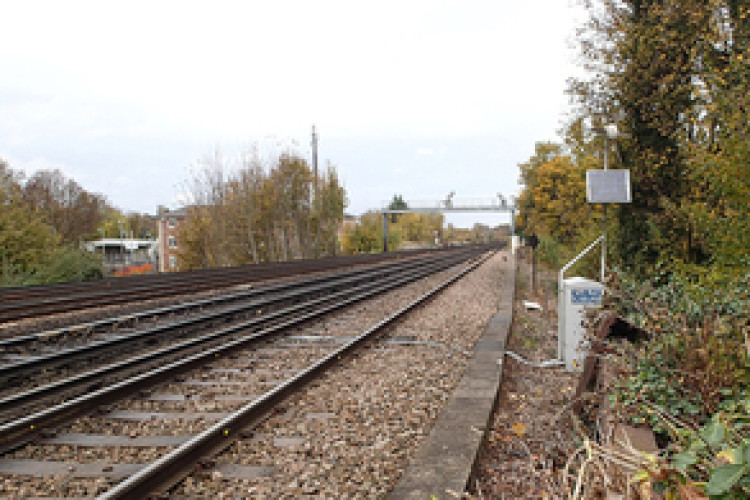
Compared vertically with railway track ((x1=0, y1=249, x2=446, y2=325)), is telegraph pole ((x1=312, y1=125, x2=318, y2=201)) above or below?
above

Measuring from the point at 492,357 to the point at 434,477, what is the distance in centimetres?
406

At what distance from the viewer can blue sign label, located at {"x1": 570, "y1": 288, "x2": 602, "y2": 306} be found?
7.61 meters

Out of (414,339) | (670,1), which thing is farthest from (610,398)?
(670,1)

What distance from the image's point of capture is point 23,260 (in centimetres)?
2295

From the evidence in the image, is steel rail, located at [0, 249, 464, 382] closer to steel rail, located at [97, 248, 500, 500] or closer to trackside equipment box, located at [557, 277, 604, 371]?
steel rail, located at [97, 248, 500, 500]

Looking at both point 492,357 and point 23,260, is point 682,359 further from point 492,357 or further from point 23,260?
point 23,260

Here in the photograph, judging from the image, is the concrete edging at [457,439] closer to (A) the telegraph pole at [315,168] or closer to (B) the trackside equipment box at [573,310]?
(B) the trackside equipment box at [573,310]

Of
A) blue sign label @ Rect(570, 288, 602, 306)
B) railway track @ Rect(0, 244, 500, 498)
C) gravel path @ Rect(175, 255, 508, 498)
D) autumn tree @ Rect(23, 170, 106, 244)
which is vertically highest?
autumn tree @ Rect(23, 170, 106, 244)

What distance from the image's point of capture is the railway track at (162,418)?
12.9 feet

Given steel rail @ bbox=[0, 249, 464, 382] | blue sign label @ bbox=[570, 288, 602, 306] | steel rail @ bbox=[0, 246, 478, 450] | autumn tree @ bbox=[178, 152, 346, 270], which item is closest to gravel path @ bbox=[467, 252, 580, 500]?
blue sign label @ bbox=[570, 288, 602, 306]

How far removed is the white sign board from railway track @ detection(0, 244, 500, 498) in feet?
16.3

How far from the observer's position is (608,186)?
381 inches

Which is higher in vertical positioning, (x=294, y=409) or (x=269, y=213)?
(x=269, y=213)

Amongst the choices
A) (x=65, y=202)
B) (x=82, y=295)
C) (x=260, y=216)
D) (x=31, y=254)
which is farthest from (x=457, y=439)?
(x=65, y=202)
